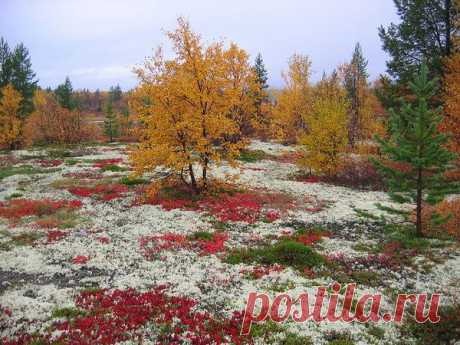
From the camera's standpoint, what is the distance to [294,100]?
237 ft

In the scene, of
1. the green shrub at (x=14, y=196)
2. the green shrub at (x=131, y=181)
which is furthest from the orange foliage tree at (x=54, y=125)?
the green shrub at (x=14, y=196)

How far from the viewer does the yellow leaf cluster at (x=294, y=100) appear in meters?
72.2

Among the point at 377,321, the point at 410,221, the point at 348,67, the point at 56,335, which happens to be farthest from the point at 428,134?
the point at 348,67

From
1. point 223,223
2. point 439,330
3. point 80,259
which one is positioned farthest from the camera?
point 223,223

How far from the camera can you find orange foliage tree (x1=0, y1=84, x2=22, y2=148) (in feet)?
198

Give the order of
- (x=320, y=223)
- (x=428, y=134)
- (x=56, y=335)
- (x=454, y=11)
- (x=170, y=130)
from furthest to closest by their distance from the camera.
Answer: (x=454, y=11) < (x=170, y=130) < (x=320, y=223) < (x=428, y=134) < (x=56, y=335)

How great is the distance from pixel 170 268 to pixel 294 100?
60.2 meters

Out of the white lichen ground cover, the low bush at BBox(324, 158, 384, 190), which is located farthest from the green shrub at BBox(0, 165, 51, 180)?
the low bush at BBox(324, 158, 384, 190)

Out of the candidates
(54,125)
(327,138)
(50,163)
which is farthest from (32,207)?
(54,125)

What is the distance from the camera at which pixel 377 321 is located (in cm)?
1274

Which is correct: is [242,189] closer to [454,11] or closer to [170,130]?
[170,130]

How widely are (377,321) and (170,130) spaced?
67.7 feet

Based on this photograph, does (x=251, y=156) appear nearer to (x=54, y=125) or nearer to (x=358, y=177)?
(x=358, y=177)

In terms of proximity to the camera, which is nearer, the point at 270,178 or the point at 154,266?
the point at 154,266
